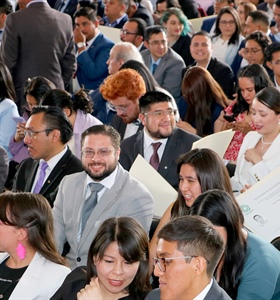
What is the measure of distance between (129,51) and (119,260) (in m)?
4.08

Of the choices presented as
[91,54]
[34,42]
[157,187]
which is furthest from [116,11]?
[157,187]

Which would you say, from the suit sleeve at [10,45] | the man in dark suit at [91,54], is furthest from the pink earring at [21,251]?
the man in dark suit at [91,54]

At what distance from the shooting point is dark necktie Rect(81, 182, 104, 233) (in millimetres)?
4918

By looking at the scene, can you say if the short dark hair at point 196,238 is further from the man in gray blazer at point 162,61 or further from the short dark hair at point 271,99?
the man in gray blazer at point 162,61

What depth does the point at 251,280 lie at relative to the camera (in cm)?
389

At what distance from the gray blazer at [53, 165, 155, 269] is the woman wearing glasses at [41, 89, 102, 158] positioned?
1.23 m

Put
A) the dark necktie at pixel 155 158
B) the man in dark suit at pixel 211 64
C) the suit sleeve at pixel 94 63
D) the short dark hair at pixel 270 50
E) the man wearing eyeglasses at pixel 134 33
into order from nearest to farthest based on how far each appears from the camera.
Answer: the dark necktie at pixel 155 158 → the short dark hair at pixel 270 50 → the man in dark suit at pixel 211 64 → the suit sleeve at pixel 94 63 → the man wearing eyeglasses at pixel 134 33

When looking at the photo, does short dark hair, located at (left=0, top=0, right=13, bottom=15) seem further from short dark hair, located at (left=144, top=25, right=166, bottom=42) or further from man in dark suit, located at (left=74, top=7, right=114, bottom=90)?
short dark hair, located at (left=144, top=25, right=166, bottom=42)

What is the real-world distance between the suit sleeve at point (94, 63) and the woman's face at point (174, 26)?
0.87 metres

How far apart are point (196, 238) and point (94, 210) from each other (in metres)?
1.72

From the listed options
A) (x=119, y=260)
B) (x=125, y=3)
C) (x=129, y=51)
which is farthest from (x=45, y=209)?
(x=125, y=3)

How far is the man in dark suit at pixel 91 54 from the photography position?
28.0 ft

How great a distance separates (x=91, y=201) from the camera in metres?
4.93

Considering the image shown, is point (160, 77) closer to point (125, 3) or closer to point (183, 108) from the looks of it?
point (183, 108)
